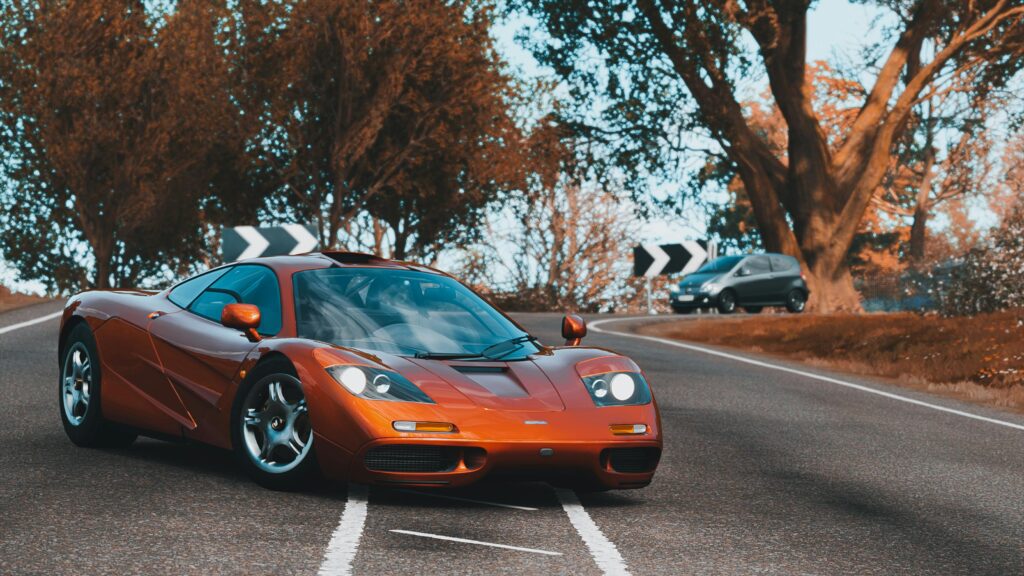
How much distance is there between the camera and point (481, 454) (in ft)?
20.2

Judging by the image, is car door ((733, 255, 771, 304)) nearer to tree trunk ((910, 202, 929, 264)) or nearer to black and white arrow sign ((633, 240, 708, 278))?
black and white arrow sign ((633, 240, 708, 278))

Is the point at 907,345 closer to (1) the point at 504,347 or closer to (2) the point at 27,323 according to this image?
(2) the point at 27,323

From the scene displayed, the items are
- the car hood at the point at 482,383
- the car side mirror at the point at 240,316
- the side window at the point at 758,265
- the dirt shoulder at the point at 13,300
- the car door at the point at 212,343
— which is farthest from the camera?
the side window at the point at 758,265

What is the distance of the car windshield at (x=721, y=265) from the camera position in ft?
107

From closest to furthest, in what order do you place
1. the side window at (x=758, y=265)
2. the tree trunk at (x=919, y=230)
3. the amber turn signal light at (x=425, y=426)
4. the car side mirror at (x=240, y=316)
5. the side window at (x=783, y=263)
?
the amber turn signal light at (x=425, y=426), the car side mirror at (x=240, y=316), the side window at (x=783, y=263), the side window at (x=758, y=265), the tree trunk at (x=919, y=230)

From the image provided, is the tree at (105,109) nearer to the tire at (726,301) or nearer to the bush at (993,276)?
the tire at (726,301)

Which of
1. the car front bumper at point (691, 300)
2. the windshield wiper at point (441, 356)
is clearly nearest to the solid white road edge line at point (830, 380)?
the windshield wiper at point (441, 356)

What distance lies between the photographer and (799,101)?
31.3m

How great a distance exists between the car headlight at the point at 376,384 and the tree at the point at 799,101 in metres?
23.9

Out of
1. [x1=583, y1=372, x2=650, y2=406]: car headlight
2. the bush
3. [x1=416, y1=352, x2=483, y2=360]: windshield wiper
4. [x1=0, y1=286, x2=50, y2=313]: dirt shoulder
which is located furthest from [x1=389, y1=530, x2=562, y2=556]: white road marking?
[x1=0, y1=286, x2=50, y2=313]: dirt shoulder

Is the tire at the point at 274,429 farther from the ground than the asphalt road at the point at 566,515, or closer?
farther from the ground

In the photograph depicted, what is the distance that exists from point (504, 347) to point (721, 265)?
86.5 ft

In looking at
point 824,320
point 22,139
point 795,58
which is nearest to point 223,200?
point 22,139

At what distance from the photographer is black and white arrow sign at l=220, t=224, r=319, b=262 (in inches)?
750
